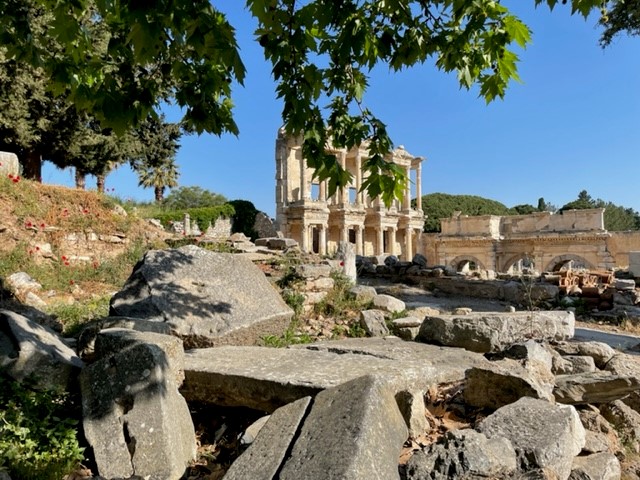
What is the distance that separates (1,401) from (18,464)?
2.26ft

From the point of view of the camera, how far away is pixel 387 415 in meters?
2.14

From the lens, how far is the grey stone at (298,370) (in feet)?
9.38

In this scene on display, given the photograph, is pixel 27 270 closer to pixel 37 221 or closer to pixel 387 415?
pixel 37 221

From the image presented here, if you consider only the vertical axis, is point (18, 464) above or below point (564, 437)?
below

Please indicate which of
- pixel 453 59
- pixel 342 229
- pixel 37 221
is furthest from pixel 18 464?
pixel 342 229

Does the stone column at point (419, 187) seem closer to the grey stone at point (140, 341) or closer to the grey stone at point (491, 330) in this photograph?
the grey stone at point (491, 330)

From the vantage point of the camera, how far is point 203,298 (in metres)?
4.68

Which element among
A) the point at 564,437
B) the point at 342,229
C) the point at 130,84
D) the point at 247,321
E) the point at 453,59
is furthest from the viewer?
the point at 342,229

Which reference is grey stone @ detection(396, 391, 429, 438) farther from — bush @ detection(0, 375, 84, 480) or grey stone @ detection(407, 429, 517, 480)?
bush @ detection(0, 375, 84, 480)

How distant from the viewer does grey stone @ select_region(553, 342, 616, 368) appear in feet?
13.4

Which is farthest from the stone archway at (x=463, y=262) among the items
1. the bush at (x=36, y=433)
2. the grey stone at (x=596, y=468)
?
the bush at (x=36, y=433)

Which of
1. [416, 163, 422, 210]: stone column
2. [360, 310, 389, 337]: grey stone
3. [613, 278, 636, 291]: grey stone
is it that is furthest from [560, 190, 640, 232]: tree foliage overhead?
[360, 310, 389, 337]: grey stone

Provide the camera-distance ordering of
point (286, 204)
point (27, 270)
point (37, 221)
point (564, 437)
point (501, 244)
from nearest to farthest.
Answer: point (564, 437), point (27, 270), point (37, 221), point (501, 244), point (286, 204)

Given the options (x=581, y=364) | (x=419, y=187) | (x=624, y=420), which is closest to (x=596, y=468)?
(x=624, y=420)
